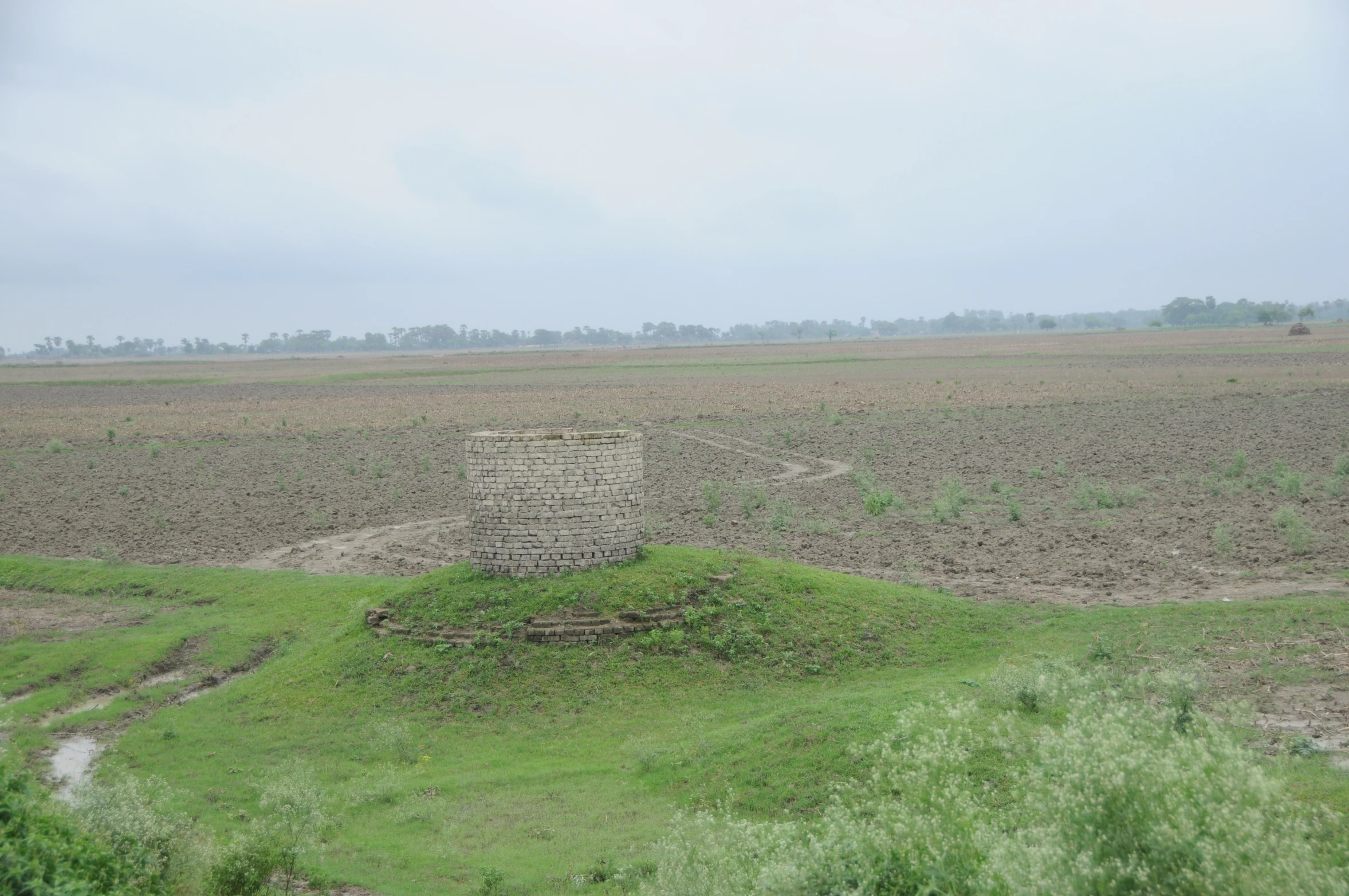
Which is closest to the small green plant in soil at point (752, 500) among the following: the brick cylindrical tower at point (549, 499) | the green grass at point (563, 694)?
the green grass at point (563, 694)

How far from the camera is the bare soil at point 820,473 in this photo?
21594mm

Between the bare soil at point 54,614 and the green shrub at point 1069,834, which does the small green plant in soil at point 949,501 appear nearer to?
the green shrub at point 1069,834

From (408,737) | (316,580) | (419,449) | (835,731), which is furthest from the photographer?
(419,449)

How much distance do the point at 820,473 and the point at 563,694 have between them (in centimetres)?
2037

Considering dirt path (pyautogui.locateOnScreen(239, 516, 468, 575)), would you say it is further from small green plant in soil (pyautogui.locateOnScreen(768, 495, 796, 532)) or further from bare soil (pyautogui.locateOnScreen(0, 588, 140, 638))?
small green plant in soil (pyautogui.locateOnScreen(768, 495, 796, 532))

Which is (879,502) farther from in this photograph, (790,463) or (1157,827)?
(1157,827)

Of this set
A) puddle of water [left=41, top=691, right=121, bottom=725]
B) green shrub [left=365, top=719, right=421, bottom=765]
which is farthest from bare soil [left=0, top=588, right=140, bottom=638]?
green shrub [left=365, top=719, right=421, bottom=765]

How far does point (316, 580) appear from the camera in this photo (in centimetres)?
2241

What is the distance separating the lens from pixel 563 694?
14.9 metres

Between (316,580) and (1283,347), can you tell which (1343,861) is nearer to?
(316,580)

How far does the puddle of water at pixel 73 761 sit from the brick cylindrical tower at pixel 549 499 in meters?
6.09

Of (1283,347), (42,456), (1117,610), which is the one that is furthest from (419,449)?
(1283,347)

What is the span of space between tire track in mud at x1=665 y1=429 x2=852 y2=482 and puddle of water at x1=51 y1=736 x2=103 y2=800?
21.5m

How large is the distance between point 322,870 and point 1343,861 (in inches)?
355
